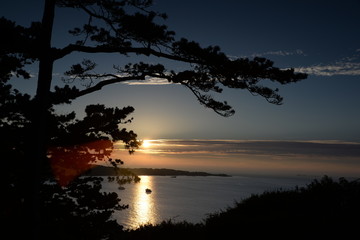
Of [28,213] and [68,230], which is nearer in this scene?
[28,213]

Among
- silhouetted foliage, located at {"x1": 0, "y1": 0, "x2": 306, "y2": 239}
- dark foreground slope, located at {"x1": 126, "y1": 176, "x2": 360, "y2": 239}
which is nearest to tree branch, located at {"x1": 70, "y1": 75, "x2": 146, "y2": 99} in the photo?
silhouetted foliage, located at {"x1": 0, "y1": 0, "x2": 306, "y2": 239}

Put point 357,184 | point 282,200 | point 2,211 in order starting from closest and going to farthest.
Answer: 1. point 2,211
2. point 357,184
3. point 282,200

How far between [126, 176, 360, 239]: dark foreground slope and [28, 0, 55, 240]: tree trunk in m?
5.78

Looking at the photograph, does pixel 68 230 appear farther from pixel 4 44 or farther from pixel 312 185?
pixel 312 185

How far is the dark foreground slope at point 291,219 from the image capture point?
872 centimetres

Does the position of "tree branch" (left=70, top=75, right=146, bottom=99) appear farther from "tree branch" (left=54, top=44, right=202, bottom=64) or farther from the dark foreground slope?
the dark foreground slope

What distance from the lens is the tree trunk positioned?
754 cm

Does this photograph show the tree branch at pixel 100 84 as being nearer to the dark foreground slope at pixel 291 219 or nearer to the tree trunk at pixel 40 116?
the tree trunk at pixel 40 116

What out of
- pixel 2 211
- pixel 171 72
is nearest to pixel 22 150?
pixel 2 211

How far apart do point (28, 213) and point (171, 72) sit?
5163 millimetres

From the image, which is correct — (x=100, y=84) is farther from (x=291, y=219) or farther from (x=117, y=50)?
(x=291, y=219)

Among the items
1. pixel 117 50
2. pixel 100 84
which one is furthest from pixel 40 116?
pixel 117 50

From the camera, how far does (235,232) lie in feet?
32.2

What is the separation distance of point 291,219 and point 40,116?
7758mm
